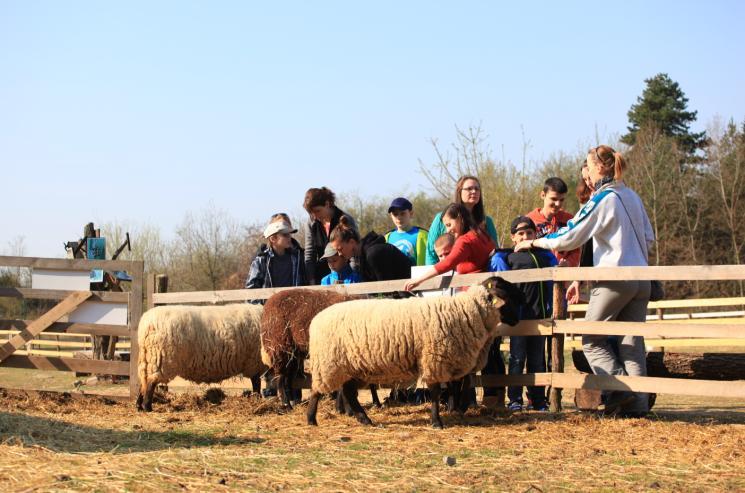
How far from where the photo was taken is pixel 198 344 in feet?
31.4

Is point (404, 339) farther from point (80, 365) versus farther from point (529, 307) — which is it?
point (80, 365)

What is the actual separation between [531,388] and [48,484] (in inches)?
200

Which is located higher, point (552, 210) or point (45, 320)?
point (552, 210)

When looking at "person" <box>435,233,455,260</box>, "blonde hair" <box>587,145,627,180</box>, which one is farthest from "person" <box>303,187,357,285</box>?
"blonde hair" <box>587,145,627,180</box>

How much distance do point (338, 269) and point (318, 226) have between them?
916 mm

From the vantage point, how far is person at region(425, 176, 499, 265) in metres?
9.01

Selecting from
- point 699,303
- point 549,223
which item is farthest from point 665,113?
point 549,223

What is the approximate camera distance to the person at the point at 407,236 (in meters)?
10.2

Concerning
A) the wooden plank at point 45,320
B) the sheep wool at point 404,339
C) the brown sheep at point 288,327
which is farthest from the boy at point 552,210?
the wooden plank at point 45,320

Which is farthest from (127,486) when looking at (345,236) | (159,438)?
(345,236)

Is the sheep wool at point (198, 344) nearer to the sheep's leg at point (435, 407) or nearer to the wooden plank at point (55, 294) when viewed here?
the wooden plank at point (55, 294)

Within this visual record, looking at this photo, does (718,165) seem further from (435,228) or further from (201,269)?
(435,228)

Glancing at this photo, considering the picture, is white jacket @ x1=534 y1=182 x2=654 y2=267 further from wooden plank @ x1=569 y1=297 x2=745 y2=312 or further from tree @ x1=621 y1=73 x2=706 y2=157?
tree @ x1=621 y1=73 x2=706 y2=157

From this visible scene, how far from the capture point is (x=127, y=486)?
5176 millimetres
